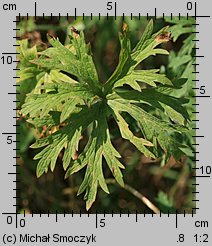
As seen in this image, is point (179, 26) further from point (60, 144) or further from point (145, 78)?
point (60, 144)

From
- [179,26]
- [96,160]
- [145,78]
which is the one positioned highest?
[179,26]

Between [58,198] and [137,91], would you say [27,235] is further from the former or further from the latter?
[137,91]

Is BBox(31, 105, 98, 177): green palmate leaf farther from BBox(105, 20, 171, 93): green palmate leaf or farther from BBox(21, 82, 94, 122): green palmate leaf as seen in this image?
BBox(105, 20, 171, 93): green palmate leaf

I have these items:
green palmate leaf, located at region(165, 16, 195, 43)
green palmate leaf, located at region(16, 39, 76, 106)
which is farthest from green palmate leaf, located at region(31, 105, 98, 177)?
green palmate leaf, located at region(165, 16, 195, 43)

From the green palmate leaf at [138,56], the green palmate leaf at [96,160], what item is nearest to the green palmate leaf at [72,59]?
the green palmate leaf at [138,56]

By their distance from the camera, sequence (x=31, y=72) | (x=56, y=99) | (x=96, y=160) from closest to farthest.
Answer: (x=56, y=99)
(x=96, y=160)
(x=31, y=72)

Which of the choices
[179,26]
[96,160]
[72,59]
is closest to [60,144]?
[96,160]

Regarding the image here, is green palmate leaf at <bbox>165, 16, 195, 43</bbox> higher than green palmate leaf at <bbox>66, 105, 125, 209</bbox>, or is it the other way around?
green palmate leaf at <bbox>165, 16, 195, 43</bbox>

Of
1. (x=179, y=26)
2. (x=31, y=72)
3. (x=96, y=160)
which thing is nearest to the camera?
(x=96, y=160)

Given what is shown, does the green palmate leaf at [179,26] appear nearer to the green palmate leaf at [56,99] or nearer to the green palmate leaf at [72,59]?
the green palmate leaf at [72,59]

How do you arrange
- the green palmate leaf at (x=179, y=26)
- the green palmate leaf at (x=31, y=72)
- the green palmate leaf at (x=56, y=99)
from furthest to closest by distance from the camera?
the green palmate leaf at (x=179, y=26) < the green palmate leaf at (x=31, y=72) < the green palmate leaf at (x=56, y=99)
